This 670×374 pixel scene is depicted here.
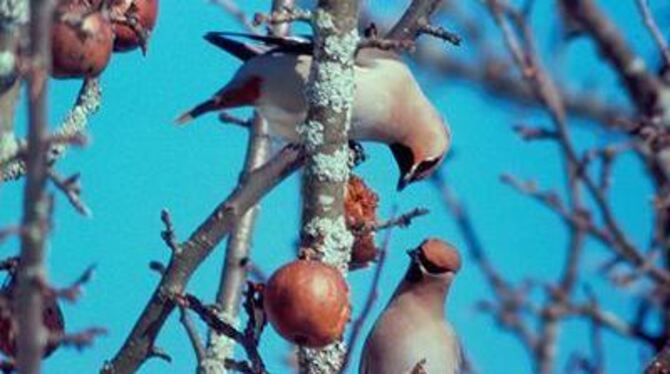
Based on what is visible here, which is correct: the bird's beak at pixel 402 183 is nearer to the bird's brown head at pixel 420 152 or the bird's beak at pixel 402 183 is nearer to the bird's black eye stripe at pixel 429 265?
the bird's brown head at pixel 420 152

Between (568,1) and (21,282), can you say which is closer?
(21,282)

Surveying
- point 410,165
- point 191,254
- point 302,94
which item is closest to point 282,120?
point 302,94

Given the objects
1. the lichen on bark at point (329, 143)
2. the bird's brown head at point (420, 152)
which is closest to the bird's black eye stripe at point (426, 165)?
the bird's brown head at point (420, 152)

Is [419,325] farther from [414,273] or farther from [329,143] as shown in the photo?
[329,143]

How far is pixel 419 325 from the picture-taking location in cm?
188

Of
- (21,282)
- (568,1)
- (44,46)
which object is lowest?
(21,282)

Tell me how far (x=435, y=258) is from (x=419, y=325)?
81mm

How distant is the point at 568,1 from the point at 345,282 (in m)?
1.84

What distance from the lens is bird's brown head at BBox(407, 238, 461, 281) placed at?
1.81 m

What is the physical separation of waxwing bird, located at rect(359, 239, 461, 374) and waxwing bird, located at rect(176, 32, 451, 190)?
160 millimetres

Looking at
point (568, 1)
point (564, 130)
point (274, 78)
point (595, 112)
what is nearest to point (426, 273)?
point (274, 78)

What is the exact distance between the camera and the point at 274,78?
1907 millimetres

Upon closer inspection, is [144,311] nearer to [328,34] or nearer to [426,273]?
[328,34]

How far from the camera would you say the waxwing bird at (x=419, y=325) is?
5.75 ft
